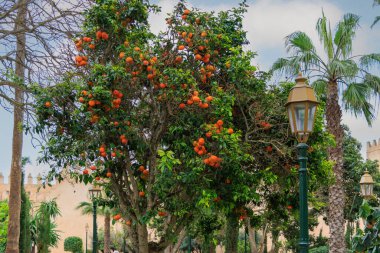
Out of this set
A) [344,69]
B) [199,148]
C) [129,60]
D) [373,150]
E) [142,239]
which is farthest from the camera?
[373,150]

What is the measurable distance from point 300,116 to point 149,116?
16.5 feet

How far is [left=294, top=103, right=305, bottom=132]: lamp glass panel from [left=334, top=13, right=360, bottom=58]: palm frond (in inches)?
483

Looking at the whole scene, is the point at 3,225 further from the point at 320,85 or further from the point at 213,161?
the point at 213,161

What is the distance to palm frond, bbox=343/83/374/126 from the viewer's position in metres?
17.8

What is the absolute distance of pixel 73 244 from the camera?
4228cm

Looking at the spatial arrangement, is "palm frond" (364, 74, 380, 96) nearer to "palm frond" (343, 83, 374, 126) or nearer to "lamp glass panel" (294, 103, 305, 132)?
"palm frond" (343, 83, 374, 126)

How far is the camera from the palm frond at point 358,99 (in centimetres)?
1784

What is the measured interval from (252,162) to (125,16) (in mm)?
3917

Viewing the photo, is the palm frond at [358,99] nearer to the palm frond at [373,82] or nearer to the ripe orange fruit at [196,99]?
the palm frond at [373,82]

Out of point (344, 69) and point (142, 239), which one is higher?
point (344, 69)

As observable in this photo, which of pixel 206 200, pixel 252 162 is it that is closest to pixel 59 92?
pixel 206 200

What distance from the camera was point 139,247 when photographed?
11578 millimetres

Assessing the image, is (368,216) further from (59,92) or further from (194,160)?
(59,92)

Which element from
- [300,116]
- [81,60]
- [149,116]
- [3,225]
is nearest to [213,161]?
[149,116]
